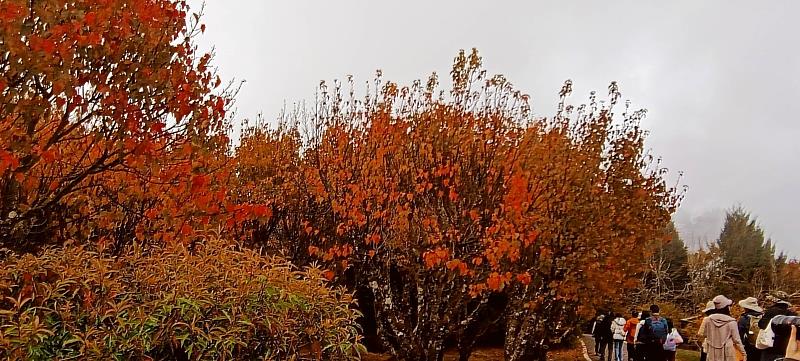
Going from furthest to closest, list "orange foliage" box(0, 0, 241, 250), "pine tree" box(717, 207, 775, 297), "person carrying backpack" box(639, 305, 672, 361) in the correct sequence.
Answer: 1. "pine tree" box(717, 207, 775, 297)
2. "person carrying backpack" box(639, 305, 672, 361)
3. "orange foliage" box(0, 0, 241, 250)

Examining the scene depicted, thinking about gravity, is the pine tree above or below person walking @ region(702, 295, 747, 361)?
above

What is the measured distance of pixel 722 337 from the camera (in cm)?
1020

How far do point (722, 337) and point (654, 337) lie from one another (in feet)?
12.7

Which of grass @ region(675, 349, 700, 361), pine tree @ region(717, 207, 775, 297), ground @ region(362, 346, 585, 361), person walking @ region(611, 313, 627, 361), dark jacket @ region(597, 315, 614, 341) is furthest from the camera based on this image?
pine tree @ region(717, 207, 775, 297)

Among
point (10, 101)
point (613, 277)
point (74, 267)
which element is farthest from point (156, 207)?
point (613, 277)

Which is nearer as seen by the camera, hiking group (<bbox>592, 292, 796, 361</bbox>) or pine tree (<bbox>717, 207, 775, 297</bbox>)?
hiking group (<bbox>592, 292, 796, 361</bbox>)

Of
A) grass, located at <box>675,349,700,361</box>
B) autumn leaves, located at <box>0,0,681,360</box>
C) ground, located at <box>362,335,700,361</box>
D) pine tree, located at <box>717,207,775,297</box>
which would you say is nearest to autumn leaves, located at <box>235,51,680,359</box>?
autumn leaves, located at <box>0,0,681,360</box>

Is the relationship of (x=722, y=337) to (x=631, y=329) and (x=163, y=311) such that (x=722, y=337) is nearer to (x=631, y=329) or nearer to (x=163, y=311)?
(x=631, y=329)

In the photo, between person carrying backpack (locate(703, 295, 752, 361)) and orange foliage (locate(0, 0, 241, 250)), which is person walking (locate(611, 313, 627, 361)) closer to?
person carrying backpack (locate(703, 295, 752, 361))

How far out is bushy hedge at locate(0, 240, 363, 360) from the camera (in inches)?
163

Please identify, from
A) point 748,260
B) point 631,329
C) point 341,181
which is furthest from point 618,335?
point 748,260

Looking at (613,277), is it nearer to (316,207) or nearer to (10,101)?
(316,207)

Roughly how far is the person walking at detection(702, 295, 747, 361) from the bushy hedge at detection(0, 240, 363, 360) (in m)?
7.41

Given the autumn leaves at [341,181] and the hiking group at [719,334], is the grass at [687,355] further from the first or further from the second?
the autumn leaves at [341,181]
